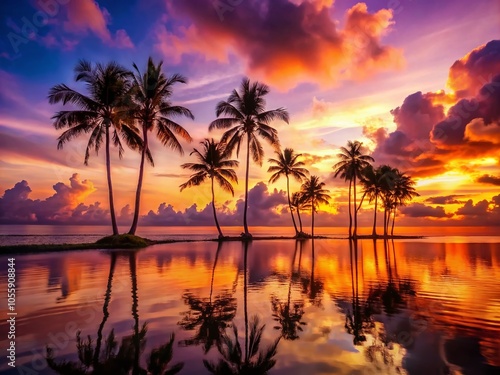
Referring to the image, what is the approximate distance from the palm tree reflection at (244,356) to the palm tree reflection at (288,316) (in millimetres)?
374

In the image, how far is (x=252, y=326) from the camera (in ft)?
20.1

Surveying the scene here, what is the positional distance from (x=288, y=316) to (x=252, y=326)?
3.60 ft

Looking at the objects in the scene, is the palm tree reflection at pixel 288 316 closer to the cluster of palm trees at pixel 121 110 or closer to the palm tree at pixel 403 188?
the cluster of palm trees at pixel 121 110

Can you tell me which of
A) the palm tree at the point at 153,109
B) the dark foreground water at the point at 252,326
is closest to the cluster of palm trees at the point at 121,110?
the palm tree at the point at 153,109

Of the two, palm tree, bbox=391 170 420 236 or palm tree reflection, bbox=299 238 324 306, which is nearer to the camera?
palm tree reflection, bbox=299 238 324 306

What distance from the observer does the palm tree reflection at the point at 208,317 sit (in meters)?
5.43

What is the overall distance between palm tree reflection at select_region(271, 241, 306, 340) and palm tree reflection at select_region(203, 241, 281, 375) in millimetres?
374

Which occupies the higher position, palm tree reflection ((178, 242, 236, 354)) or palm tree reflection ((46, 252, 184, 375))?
palm tree reflection ((178, 242, 236, 354))

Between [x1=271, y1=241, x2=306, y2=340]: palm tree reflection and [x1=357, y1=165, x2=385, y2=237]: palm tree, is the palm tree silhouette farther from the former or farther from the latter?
[x1=271, y1=241, x2=306, y2=340]: palm tree reflection

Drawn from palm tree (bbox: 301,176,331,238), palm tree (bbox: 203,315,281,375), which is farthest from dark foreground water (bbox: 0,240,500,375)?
palm tree (bbox: 301,176,331,238)

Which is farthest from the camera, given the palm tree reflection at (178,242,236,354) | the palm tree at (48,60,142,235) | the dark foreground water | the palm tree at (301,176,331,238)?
the palm tree at (301,176,331,238)

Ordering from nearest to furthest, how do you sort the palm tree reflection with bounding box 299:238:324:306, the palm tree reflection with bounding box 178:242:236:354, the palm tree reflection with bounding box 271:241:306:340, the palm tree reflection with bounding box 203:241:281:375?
the palm tree reflection with bounding box 203:241:281:375 → the palm tree reflection with bounding box 178:242:236:354 → the palm tree reflection with bounding box 271:241:306:340 → the palm tree reflection with bounding box 299:238:324:306

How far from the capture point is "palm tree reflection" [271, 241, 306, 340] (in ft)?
19.3

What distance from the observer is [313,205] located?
5534 cm
